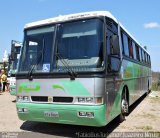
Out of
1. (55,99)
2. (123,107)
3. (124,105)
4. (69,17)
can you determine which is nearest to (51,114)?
(55,99)

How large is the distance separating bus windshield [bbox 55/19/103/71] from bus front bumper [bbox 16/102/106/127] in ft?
3.17

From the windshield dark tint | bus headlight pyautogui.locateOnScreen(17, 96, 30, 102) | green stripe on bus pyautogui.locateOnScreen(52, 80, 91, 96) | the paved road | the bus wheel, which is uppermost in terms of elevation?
the windshield dark tint

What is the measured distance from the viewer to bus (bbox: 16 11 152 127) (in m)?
6.93

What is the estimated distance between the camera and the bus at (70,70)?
6934 mm

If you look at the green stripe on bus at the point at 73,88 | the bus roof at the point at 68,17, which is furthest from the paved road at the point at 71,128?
the bus roof at the point at 68,17

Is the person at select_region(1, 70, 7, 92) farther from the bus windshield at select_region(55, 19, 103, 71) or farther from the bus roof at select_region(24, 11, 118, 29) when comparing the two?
the bus windshield at select_region(55, 19, 103, 71)

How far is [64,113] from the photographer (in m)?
7.15

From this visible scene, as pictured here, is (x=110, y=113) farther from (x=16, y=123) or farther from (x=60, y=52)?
(x=16, y=123)

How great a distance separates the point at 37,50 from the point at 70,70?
1269 millimetres

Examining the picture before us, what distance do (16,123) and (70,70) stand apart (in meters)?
3.34

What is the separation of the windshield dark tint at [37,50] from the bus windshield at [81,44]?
30 cm

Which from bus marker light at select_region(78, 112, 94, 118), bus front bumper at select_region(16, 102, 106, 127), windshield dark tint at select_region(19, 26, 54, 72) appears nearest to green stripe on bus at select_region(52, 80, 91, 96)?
bus front bumper at select_region(16, 102, 106, 127)

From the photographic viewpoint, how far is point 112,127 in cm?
880

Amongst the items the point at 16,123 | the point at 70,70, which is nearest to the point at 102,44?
the point at 70,70
